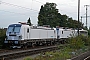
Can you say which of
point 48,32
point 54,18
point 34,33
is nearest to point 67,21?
point 54,18

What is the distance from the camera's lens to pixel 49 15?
87.6 meters

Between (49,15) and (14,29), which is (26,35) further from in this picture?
(49,15)

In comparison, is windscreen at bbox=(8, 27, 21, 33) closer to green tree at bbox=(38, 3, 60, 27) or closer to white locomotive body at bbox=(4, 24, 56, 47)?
white locomotive body at bbox=(4, 24, 56, 47)

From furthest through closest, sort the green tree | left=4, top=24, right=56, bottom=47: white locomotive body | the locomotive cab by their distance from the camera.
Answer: the green tree < left=4, top=24, right=56, bottom=47: white locomotive body < the locomotive cab

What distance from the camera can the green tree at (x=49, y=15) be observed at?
269ft

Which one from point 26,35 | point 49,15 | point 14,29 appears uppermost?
point 49,15

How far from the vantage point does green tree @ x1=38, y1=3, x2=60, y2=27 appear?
82.0m

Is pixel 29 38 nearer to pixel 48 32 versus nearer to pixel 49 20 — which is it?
pixel 48 32

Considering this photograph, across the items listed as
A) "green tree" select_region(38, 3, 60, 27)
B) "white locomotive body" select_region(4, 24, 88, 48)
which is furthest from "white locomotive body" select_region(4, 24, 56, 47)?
"green tree" select_region(38, 3, 60, 27)

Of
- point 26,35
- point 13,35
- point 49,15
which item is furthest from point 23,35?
point 49,15

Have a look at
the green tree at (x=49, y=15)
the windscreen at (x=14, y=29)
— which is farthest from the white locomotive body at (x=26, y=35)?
the green tree at (x=49, y=15)

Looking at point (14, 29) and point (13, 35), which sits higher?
point (14, 29)

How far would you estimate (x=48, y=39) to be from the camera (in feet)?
137

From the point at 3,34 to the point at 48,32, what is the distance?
11.9m
